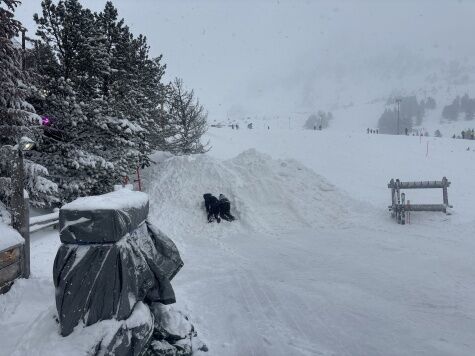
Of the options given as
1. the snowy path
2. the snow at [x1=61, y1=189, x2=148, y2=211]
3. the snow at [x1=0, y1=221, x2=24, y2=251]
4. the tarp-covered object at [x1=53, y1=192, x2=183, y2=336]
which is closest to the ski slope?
the snowy path

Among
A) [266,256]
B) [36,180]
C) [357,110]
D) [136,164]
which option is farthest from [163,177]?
[357,110]

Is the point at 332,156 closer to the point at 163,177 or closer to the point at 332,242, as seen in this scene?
the point at 163,177

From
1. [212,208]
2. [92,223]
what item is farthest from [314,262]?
[92,223]

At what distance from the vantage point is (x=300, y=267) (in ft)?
28.5

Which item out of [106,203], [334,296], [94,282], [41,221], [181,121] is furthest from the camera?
[181,121]

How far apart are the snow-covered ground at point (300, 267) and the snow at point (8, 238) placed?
0.76 meters

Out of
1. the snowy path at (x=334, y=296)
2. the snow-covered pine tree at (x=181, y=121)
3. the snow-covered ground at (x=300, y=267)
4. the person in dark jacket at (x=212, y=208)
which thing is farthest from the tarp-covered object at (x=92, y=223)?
the snow-covered pine tree at (x=181, y=121)

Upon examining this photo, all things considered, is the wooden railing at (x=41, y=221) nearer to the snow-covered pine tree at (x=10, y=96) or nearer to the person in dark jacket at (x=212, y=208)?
the snow-covered pine tree at (x=10, y=96)

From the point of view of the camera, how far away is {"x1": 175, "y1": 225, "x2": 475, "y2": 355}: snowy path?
5.21 m

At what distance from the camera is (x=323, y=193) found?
50.7 feet

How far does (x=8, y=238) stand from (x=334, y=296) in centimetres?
585

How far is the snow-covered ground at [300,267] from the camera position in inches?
209

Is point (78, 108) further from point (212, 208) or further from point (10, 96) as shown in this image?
point (212, 208)

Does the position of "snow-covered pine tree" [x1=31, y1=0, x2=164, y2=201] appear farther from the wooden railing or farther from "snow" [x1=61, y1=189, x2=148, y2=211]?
"snow" [x1=61, y1=189, x2=148, y2=211]
